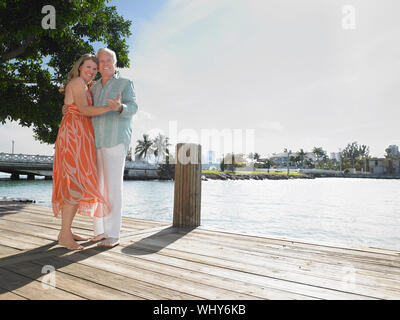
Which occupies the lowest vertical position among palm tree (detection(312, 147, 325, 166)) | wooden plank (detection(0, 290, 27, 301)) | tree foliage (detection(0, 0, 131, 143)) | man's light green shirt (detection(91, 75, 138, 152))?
wooden plank (detection(0, 290, 27, 301))

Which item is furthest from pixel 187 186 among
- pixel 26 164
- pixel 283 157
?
pixel 283 157

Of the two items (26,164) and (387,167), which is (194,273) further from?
(387,167)

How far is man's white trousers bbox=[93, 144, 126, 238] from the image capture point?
2777 millimetres

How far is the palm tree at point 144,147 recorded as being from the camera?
68.8m

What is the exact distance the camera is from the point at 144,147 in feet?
227

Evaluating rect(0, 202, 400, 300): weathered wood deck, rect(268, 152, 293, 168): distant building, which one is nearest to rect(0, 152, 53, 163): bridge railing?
rect(0, 202, 400, 300): weathered wood deck

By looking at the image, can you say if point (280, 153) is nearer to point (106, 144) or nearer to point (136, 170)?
point (136, 170)

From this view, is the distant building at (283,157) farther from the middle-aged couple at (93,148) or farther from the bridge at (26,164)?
the middle-aged couple at (93,148)

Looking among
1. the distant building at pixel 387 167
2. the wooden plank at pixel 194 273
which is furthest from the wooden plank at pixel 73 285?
the distant building at pixel 387 167

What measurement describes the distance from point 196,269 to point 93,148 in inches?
58.0

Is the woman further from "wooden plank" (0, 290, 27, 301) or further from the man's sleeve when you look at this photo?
"wooden plank" (0, 290, 27, 301)

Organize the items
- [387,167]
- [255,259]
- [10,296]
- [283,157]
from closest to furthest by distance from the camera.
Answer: [10,296] → [255,259] → [387,167] → [283,157]
